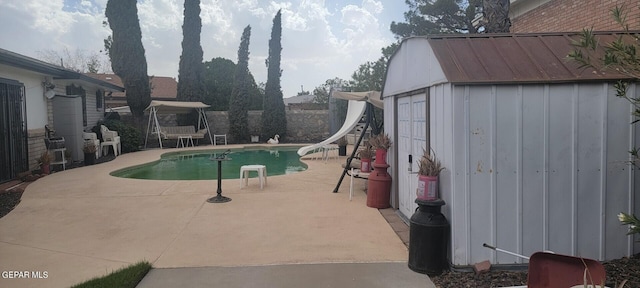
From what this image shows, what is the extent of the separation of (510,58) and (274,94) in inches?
690

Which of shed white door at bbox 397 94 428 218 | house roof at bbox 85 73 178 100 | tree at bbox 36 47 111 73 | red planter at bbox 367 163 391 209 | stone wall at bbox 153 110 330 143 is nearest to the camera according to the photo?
shed white door at bbox 397 94 428 218

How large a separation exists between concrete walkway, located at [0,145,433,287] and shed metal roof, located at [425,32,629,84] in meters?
1.84

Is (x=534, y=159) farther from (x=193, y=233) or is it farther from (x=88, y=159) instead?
(x=88, y=159)

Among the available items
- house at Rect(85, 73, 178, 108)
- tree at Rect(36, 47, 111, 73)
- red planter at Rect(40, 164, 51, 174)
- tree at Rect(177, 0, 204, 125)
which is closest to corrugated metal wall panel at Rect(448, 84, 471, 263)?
red planter at Rect(40, 164, 51, 174)

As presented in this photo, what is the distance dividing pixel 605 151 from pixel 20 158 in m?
10.8

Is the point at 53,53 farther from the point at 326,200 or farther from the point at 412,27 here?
the point at 326,200

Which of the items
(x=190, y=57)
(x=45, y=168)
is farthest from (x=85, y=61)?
(x=45, y=168)

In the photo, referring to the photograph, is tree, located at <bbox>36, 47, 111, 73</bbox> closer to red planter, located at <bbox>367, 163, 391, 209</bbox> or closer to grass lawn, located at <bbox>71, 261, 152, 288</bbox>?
red planter, located at <bbox>367, 163, 391, 209</bbox>

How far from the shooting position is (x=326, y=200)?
6.64 m

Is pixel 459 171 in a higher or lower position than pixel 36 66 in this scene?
lower

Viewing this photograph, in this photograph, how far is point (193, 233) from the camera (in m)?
4.80

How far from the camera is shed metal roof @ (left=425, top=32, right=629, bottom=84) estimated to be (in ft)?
11.4

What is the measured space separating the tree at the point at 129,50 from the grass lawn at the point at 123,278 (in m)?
15.4

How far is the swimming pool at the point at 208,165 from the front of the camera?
1064 centimetres
